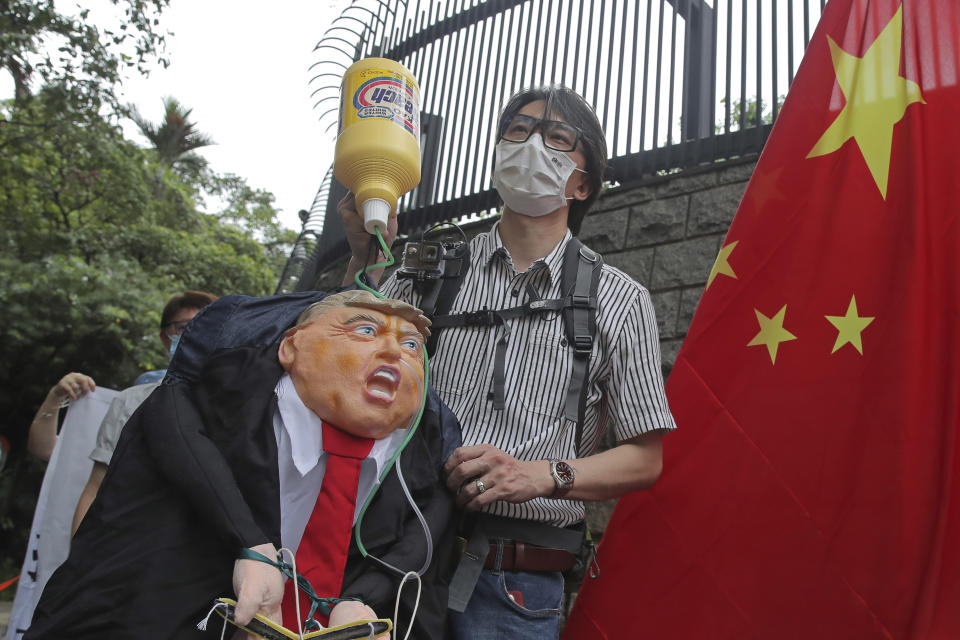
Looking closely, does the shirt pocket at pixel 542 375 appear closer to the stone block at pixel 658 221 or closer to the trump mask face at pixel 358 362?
the trump mask face at pixel 358 362

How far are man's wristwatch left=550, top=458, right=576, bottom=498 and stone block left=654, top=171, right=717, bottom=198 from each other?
100 inches

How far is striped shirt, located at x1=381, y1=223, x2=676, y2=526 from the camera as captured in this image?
2.05 m

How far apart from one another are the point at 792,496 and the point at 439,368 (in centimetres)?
113

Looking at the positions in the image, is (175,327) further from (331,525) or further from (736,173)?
(736,173)

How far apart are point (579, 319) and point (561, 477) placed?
0.46 meters

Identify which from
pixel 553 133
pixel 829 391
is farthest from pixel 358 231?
pixel 829 391

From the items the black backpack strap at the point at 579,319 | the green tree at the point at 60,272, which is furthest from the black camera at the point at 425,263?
the green tree at the point at 60,272

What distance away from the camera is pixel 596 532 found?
374 centimetres

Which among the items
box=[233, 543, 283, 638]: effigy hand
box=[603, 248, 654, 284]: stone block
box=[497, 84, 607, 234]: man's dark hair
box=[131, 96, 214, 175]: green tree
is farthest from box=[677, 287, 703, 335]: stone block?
box=[131, 96, 214, 175]: green tree

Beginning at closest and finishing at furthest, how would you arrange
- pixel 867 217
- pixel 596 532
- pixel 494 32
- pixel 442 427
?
pixel 442 427 → pixel 867 217 → pixel 596 532 → pixel 494 32

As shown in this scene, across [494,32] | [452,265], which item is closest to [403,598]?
[452,265]

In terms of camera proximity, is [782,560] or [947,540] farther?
[782,560]

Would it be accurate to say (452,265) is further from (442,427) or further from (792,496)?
(792,496)

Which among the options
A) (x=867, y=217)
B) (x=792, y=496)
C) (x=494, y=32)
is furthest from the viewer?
(x=494, y=32)
